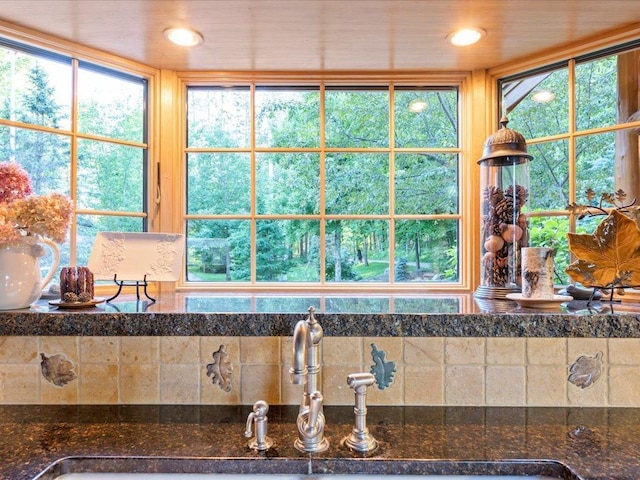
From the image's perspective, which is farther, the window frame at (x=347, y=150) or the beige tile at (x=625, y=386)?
the window frame at (x=347, y=150)

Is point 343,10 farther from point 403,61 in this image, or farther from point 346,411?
point 346,411

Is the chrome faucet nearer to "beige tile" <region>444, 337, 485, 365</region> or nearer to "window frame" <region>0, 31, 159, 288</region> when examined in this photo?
"beige tile" <region>444, 337, 485, 365</region>

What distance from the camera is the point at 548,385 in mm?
858

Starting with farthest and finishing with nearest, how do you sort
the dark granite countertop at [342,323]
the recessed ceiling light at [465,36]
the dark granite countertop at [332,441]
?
the recessed ceiling light at [465,36]
the dark granite countertop at [342,323]
the dark granite countertop at [332,441]

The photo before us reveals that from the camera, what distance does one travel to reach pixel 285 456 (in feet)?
2.28

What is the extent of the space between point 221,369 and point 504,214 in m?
0.91

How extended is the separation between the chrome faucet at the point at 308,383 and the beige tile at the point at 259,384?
0.16 meters

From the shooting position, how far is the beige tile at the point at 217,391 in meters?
0.88

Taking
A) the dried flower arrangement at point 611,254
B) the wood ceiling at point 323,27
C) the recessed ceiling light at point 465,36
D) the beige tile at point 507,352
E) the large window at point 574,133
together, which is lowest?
the beige tile at point 507,352

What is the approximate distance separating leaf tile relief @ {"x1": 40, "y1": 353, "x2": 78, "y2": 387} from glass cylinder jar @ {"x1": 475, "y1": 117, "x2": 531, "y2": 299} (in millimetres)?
1089

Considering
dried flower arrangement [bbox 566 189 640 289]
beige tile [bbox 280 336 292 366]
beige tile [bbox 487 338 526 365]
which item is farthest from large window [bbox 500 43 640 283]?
beige tile [bbox 280 336 292 366]

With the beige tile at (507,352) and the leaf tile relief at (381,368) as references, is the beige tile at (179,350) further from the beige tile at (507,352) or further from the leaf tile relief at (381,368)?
the beige tile at (507,352)

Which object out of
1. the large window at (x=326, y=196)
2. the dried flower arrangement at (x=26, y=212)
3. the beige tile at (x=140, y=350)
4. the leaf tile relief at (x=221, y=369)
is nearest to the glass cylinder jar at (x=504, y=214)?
the large window at (x=326, y=196)

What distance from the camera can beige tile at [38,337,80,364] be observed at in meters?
0.88
